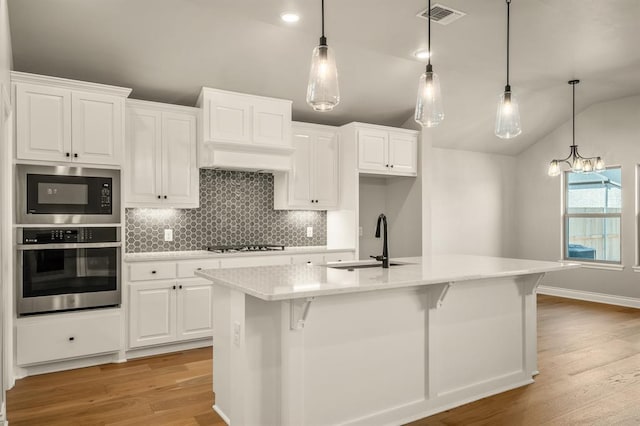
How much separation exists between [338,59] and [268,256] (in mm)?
2162

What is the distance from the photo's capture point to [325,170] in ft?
17.7

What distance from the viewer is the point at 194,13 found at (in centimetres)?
359

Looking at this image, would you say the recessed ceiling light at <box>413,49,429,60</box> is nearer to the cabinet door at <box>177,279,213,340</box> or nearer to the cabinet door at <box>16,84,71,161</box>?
the cabinet door at <box>177,279,213,340</box>

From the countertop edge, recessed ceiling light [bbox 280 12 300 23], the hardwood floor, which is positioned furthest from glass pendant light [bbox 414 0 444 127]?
the hardwood floor

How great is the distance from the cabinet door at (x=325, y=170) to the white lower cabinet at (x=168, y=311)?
1739 mm

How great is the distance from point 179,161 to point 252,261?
4.10 feet

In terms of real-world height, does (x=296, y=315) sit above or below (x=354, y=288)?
below

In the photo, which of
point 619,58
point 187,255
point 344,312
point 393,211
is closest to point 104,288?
point 187,255

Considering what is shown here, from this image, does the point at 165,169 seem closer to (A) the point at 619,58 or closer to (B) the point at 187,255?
(B) the point at 187,255

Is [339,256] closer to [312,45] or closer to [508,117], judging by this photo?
[312,45]

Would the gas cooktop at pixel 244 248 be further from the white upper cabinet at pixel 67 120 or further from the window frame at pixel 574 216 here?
the window frame at pixel 574 216

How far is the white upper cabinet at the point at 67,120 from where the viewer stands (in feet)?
11.7

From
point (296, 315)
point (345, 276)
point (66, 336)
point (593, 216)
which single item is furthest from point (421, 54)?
point (593, 216)

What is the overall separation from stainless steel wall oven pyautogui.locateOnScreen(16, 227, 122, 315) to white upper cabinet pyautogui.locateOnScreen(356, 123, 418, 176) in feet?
9.44
